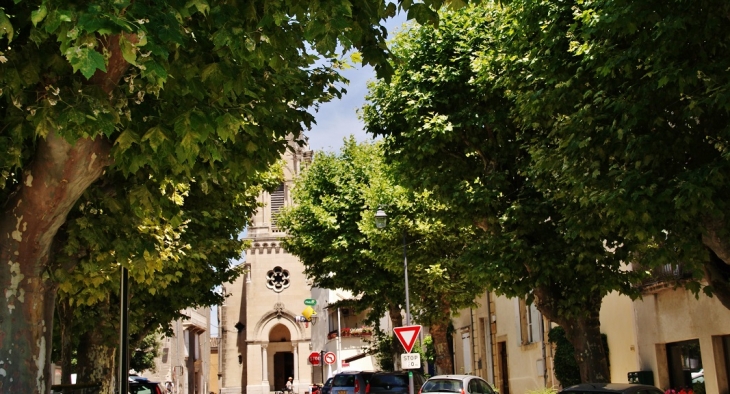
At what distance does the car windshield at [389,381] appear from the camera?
93.7 ft

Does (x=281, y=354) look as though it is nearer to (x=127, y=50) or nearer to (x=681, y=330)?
(x=681, y=330)

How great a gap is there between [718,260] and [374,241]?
739 inches

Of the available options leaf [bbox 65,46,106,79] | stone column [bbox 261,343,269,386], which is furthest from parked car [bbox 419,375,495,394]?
stone column [bbox 261,343,269,386]

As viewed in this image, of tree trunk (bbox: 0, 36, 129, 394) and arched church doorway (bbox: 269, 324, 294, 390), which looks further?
arched church doorway (bbox: 269, 324, 294, 390)

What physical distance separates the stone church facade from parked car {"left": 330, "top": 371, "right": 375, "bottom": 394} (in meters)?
33.6

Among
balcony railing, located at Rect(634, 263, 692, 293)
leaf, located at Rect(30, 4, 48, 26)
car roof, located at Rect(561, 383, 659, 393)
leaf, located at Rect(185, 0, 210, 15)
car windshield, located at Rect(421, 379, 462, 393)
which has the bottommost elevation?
car windshield, located at Rect(421, 379, 462, 393)

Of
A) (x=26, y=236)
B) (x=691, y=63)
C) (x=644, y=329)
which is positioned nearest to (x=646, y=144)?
(x=691, y=63)

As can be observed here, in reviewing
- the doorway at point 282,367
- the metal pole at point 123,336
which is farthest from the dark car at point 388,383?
the doorway at point 282,367

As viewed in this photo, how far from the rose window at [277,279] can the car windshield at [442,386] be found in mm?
45557

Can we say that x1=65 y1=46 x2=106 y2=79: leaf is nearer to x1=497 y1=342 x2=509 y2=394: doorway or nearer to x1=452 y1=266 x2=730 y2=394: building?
x1=452 y1=266 x2=730 y2=394: building

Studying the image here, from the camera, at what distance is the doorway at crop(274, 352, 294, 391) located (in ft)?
229

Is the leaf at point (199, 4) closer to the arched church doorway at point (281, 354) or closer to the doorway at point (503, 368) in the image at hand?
the doorway at point (503, 368)

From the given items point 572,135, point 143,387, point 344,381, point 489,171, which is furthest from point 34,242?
point 344,381

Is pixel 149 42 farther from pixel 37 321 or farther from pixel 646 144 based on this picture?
pixel 646 144
